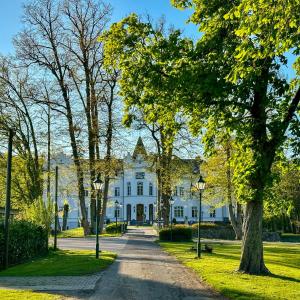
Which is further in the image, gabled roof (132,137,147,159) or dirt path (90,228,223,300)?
gabled roof (132,137,147,159)

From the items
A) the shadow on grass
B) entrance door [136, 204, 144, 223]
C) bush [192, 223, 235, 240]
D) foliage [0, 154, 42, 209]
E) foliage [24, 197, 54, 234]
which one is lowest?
the shadow on grass

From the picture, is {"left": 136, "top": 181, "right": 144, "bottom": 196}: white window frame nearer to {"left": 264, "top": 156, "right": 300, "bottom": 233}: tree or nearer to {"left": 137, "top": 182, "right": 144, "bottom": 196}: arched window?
{"left": 137, "top": 182, "right": 144, "bottom": 196}: arched window

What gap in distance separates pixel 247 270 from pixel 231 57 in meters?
6.75

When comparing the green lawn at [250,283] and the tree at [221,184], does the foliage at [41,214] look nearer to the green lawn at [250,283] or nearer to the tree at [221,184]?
the green lawn at [250,283]

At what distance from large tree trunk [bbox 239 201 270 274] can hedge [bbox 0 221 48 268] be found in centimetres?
919

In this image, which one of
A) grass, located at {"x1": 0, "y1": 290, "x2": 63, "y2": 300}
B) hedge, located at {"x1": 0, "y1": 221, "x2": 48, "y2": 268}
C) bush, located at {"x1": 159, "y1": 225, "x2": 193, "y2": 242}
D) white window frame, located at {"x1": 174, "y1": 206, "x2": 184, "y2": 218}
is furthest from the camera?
white window frame, located at {"x1": 174, "y1": 206, "x2": 184, "y2": 218}

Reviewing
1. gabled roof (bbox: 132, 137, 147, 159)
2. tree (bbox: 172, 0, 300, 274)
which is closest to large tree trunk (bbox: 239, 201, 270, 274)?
tree (bbox: 172, 0, 300, 274)

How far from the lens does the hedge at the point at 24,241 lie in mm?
20880

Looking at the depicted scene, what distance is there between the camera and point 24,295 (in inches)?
467

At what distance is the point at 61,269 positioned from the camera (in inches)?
687

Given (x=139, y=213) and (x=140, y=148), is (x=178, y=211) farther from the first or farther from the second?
(x=140, y=148)

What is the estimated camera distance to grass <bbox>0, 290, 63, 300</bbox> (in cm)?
1141

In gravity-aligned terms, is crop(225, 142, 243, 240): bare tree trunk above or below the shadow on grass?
above

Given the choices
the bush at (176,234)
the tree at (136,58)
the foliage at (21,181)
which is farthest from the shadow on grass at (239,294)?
the foliage at (21,181)
